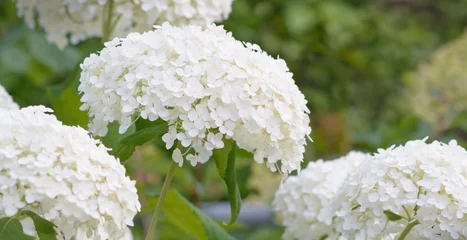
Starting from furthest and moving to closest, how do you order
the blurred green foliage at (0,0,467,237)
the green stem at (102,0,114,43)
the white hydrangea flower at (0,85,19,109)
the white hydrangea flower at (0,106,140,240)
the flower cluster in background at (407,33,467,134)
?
the flower cluster in background at (407,33,467,134)
the blurred green foliage at (0,0,467,237)
the green stem at (102,0,114,43)
the white hydrangea flower at (0,85,19,109)
the white hydrangea flower at (0,106,140,240)

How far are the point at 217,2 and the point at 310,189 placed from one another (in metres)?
0.41

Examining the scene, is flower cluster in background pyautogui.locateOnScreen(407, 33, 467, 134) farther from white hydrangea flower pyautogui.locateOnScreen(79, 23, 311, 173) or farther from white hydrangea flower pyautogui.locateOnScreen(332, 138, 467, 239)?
white hydrangea flower pyautogui.locateOnScreen(79, 23, 311, 173)

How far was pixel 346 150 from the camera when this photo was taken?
2.56m

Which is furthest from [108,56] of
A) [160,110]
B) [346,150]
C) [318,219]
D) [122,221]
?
[346,150]

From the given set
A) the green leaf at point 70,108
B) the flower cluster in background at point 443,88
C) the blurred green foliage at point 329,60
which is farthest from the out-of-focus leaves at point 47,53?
the green leaf at point 70,108

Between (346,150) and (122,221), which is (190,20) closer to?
Result: (122,221)

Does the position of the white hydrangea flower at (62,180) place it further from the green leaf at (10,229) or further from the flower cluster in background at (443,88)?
the flower cluster in background at (443,88)

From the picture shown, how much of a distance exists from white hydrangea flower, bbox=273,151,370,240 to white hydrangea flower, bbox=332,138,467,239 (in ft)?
0.75

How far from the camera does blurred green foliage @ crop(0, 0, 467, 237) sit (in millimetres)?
2626

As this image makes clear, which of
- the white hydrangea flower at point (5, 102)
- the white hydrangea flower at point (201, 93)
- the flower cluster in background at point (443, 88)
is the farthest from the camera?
the flower cluster in background at point (443, 88)

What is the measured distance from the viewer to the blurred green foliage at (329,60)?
103 inches

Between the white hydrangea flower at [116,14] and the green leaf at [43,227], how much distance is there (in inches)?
24.2

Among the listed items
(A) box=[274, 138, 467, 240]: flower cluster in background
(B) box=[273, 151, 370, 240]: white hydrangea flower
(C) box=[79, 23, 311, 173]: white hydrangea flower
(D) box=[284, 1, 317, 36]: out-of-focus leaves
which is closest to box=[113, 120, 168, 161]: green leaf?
(C) box=[79, 23, 311, 173]: white hydrangea flower

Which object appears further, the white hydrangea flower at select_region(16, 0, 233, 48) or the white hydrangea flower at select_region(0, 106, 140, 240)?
the white hydrangea flower at select_region(16, 0, 233, 48)
